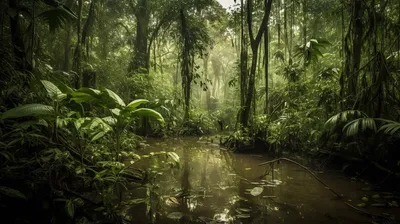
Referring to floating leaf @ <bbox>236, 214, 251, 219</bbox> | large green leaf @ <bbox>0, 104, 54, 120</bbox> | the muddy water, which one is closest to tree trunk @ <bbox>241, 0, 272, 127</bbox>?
the muddy water

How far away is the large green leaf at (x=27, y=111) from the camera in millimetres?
1916

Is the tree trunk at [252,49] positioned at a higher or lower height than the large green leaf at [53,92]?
higher

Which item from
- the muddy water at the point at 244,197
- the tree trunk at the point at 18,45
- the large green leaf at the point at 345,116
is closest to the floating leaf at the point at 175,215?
the muddy water at the point at 244,197

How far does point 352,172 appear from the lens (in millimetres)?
4094

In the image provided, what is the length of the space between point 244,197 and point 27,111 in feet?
8.05

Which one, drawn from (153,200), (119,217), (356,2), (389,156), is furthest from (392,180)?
(119,217)

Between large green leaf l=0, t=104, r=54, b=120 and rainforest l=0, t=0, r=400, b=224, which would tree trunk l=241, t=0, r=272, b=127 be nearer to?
rainforest l=0, t=0, r=400, b=224

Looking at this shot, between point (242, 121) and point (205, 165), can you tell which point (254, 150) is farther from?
point (205, 165)

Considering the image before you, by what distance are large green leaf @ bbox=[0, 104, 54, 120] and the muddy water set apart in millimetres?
1248

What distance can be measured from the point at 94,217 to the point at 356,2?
5.12 m

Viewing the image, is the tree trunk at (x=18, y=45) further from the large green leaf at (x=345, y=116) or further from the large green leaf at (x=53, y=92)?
the large green leaf at (x=345, y=116)

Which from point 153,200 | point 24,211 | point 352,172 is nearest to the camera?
point 24,211

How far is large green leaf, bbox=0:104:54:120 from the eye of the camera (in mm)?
1916

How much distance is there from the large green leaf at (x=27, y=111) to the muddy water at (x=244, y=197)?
125 cm
